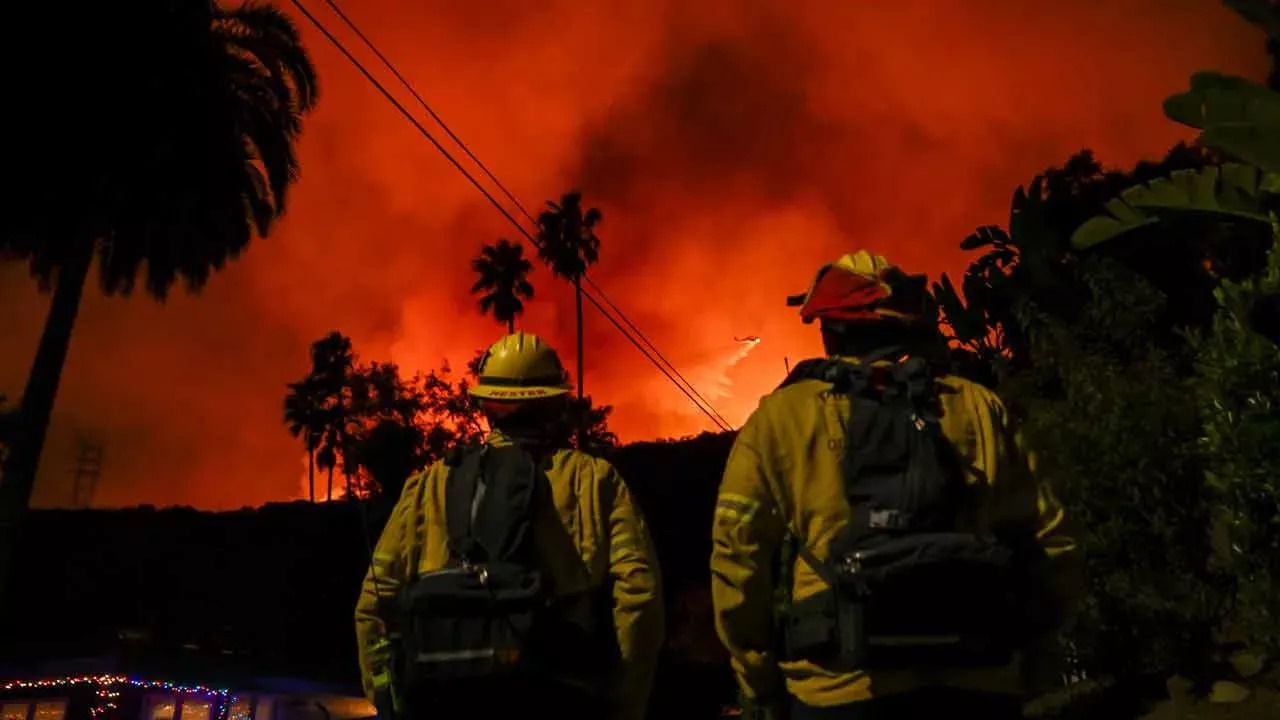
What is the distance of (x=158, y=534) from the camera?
1072 inches

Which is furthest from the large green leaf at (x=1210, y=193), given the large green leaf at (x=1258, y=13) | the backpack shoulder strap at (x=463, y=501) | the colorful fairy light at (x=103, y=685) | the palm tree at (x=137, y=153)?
the palm tree at (x=137, y=153)

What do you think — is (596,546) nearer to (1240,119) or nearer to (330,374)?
(1240,119)

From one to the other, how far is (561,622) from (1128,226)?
538 centimetres

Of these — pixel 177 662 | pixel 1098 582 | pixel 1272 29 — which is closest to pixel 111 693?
pixel 177 662

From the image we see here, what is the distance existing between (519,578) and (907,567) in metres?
1.43

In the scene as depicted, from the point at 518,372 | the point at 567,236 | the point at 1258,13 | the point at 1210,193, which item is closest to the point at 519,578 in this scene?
the point at 518,372

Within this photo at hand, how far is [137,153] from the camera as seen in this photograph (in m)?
23.4

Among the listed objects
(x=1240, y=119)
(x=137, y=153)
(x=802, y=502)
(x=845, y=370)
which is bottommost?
(x=802, y=502)

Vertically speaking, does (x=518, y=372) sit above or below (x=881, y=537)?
above

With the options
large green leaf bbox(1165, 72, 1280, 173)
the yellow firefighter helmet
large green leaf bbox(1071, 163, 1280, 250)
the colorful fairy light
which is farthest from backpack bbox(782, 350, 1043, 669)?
the colorful fairy light

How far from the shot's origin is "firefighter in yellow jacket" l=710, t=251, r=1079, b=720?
110 inches

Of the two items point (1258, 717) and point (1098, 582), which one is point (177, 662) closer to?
point (1098, 582)

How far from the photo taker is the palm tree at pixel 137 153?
2262 centimetres

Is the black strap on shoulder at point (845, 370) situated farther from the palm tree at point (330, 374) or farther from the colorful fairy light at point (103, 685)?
the palm tree at point (330, 374)
